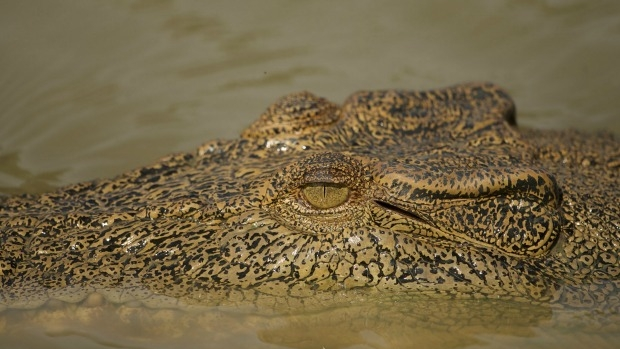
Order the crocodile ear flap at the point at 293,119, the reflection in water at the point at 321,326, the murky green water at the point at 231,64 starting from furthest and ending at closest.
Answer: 1. the murky green water at the point at 231,64
2. the crocodile ear flap at the point at 293,119
3. the reflection in water at the point at 321,326

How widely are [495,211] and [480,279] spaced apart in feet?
1.25

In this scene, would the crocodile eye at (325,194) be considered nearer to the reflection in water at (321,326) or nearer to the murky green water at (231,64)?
the reflection in water at (321,326)

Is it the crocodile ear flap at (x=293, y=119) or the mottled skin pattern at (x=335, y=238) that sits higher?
the crocodile ear flap at (x=293, y=119)

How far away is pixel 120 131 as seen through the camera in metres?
7.19

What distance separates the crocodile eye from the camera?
4.12m

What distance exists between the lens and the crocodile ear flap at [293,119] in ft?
16.4

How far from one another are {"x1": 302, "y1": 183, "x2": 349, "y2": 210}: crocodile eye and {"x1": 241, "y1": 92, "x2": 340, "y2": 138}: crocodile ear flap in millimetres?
891

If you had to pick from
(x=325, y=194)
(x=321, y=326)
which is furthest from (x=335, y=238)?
(x=321, y=326)

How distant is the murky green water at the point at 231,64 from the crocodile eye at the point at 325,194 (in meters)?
2.88

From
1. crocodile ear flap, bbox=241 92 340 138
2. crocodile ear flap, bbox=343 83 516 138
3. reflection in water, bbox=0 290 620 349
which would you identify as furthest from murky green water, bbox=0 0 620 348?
reflection in water, bbox=0 290 620 349

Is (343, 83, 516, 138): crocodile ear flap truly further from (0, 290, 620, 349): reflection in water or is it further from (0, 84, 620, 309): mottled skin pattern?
(0, 290, 620, 349): reflection in water

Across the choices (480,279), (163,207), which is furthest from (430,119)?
(163,207)

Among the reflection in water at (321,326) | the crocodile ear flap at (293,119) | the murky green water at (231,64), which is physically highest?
the murky green water at (231,64)

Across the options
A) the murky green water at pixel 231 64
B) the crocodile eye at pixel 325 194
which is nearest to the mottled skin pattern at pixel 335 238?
Answer: the crocodile eye at pixel 325 194
